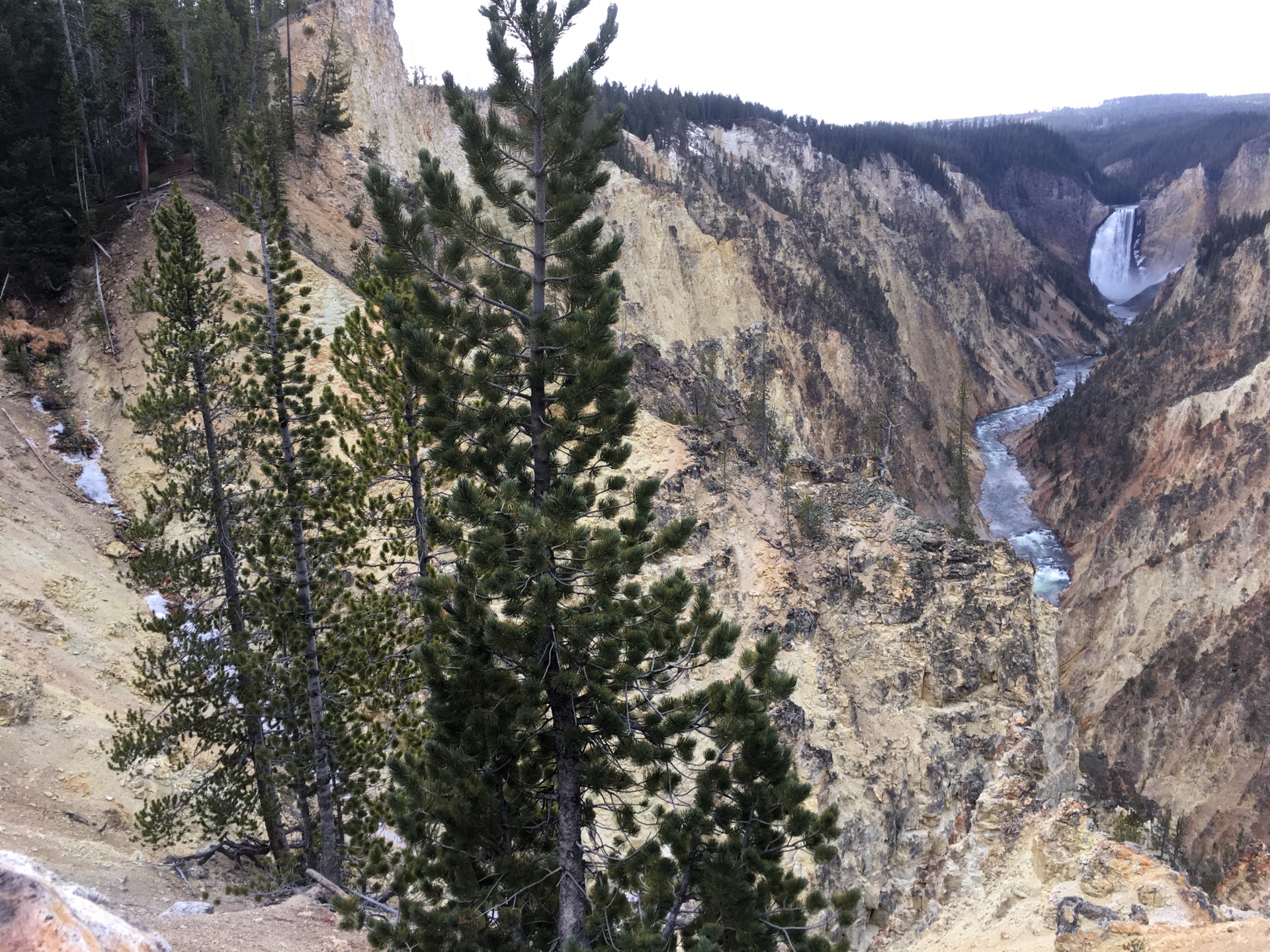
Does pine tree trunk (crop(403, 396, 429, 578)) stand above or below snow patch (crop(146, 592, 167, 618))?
above

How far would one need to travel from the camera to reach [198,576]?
1230cm

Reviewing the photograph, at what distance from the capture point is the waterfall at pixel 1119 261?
130250mm

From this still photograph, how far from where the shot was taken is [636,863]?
27.6 feet

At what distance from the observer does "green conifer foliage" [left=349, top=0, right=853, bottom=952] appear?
7.83 metres

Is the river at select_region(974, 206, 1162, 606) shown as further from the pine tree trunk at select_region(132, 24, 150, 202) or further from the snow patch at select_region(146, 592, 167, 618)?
the pine tree trunk at select_region(132, 24, 150, 202)

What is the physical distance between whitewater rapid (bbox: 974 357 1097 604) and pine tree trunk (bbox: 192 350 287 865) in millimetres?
39722

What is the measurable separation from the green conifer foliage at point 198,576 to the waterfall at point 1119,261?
468 feet

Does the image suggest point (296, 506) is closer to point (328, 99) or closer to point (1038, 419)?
point (328, 99)

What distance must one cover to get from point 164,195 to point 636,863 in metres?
25.3

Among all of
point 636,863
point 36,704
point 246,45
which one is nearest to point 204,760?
point 36,704

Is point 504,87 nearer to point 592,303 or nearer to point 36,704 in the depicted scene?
point 592,303

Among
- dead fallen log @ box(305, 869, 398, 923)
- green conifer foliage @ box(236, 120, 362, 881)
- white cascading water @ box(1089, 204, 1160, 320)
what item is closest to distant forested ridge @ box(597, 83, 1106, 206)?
white cascading water @ box(1089, 204, 1160, 320)

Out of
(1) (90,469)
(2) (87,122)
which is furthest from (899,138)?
(1) (90,469)

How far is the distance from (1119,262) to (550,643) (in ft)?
497
